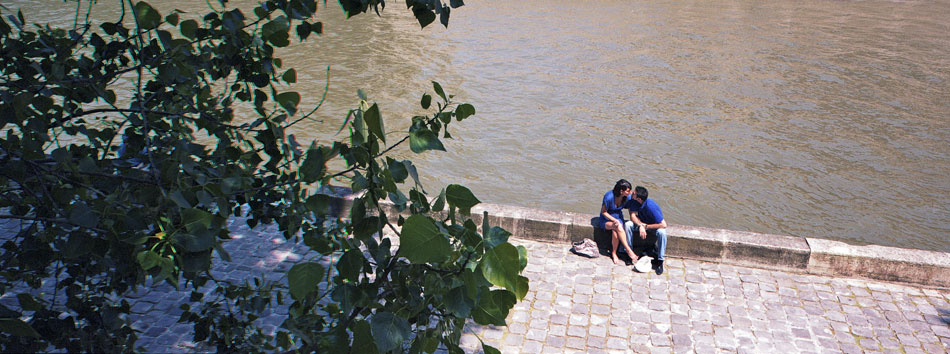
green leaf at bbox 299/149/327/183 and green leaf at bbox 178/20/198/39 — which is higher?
green leaf at bbox 178/20/198/39

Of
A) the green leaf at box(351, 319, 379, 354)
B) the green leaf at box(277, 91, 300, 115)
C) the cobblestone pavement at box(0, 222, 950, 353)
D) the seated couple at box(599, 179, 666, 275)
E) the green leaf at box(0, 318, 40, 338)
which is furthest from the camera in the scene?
the seated couple at box(599, 179, 666, 275)

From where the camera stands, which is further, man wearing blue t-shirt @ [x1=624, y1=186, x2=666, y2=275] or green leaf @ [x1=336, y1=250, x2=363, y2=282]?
man wearing blue t-shirt @ [x1=624, y1=186, x2=666, y2=275]

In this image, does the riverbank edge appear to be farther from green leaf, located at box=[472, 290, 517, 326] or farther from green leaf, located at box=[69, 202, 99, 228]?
green leaf, located at box=[69, 202, 99, 228]

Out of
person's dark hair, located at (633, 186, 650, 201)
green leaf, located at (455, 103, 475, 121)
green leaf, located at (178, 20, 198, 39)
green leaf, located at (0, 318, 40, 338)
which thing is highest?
green leaf, located at (178, 20, 198, 39)

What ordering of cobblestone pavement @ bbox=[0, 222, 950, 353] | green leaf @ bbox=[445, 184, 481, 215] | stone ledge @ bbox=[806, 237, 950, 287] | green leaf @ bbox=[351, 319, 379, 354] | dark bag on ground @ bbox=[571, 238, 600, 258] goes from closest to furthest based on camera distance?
1. green leaf @ bbox=[351, 319, 379, 354]
2. green leaf @ bbox=[445, 184, 481, 215]
3. cobblestone pavement @ bbox=[0, 222, 950, 353]
4. stone ledge @ bbox=[806, 237, 950, 287]
5. dark bag on ground @ bbox=[571, 238, 600, 258]

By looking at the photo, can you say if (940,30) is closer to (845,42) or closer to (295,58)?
(845,42)

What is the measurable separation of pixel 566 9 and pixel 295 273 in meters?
27.7

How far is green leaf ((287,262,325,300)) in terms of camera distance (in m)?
2.19

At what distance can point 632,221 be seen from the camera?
7.95 metres

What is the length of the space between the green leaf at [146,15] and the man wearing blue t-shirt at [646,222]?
5.72 metres

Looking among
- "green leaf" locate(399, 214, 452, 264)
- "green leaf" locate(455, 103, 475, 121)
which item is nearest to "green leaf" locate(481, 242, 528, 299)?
"green leaf" locate(399, 214, 452, 264)

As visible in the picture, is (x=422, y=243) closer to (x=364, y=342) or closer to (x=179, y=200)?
(x=364, y=342)

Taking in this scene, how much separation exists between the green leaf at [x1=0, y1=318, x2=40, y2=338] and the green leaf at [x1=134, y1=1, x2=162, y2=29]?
138 cm

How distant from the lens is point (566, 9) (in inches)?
1131
